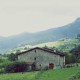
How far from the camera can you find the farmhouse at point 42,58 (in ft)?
313

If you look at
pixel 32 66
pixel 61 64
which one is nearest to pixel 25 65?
pixel 32 66

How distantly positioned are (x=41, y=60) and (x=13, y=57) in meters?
34.5

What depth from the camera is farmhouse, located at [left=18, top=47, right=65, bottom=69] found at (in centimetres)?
9544

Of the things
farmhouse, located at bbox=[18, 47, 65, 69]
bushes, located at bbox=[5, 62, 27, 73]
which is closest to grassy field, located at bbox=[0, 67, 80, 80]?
bushes, located at bbox=[5, 62, 27, 73]

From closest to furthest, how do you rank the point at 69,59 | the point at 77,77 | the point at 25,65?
the point at 77,77 < the point at 25,65 < the point at 69,59

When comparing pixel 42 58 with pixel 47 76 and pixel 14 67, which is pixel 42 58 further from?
pixel 47 76

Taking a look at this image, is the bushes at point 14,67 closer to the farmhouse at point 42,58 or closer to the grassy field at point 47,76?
the farmhouse at point 42,58

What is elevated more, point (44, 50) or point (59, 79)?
point (44, 50)

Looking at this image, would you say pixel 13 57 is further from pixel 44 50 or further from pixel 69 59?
pixel 44 50

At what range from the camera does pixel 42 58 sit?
3831 inches

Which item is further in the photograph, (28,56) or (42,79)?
(28,56)

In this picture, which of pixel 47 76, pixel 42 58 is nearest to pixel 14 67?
pixel 42 58

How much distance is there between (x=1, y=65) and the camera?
86.4 metres

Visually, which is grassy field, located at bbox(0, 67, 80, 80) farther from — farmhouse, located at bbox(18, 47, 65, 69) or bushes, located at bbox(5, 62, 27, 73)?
farmhouse, located at bbox(18, 47, 65, 69)
